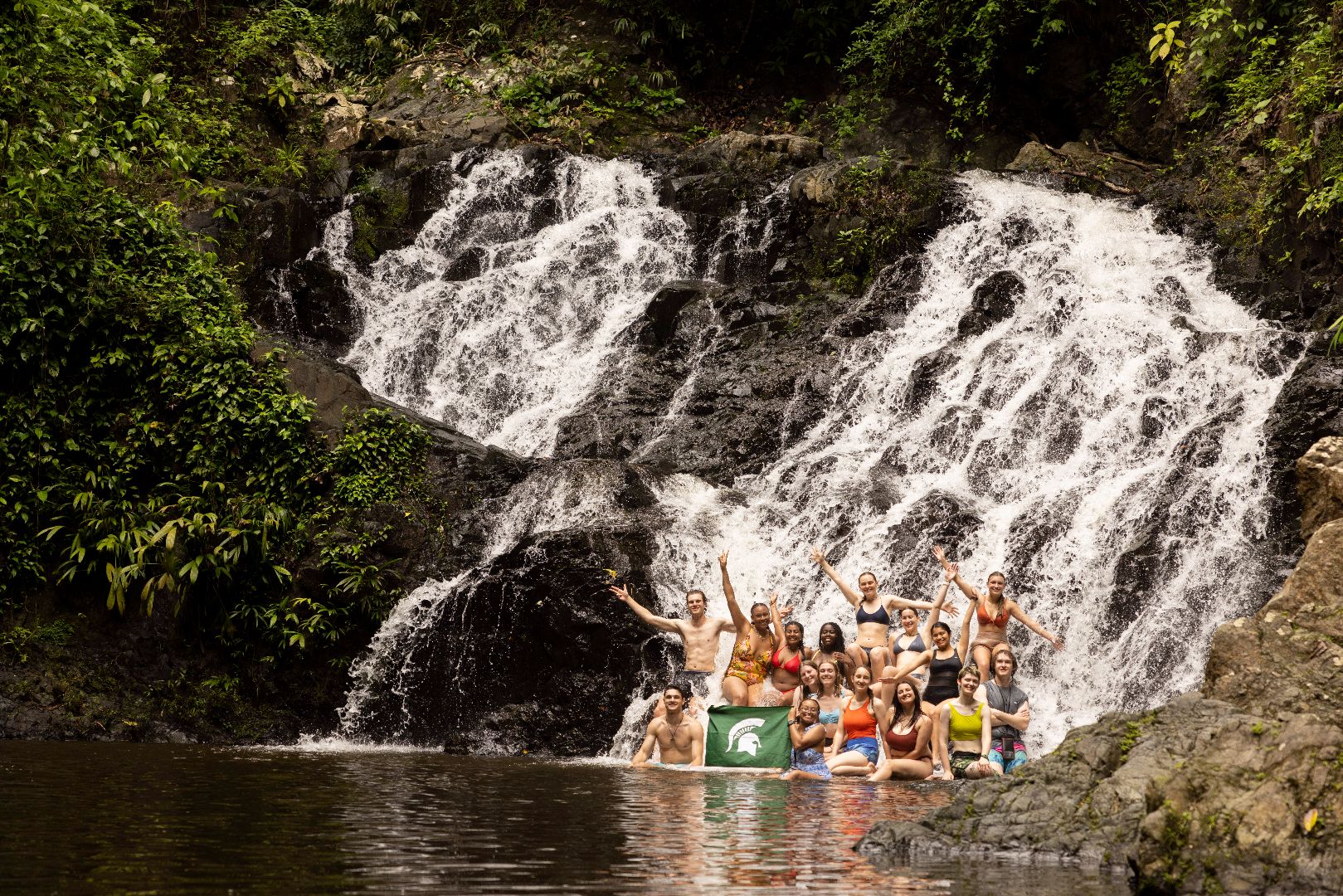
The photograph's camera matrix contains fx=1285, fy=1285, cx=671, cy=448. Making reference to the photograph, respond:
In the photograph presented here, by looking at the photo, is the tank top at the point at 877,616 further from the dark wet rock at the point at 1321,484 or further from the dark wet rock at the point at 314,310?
the dark wet rock at the point at 314,310

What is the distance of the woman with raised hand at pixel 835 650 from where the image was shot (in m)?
11.6

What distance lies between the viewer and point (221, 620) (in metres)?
15.1

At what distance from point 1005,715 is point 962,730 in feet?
1.23

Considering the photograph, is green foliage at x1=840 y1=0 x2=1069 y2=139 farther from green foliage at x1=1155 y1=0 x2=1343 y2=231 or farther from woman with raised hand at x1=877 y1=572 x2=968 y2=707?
woman with raised hand at x1=877 y1=572 x2=968 y2=707

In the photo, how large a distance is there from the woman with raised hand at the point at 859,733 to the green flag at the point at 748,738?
0.48 metres

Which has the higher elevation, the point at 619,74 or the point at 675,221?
the point at 619,74

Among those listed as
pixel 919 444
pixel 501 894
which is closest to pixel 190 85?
pixel 919 444

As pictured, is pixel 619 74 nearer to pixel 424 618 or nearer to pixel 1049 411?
pixel 1049 411

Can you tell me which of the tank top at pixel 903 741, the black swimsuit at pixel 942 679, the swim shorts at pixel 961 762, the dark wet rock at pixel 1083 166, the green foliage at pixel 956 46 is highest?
the green foliage at pixel 956 46

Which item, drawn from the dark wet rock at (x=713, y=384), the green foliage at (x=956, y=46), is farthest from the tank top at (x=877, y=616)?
the green foliage at (x=956, y=46)

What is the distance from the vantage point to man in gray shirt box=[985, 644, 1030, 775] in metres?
10.2

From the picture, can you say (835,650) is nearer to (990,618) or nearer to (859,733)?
(859,733)

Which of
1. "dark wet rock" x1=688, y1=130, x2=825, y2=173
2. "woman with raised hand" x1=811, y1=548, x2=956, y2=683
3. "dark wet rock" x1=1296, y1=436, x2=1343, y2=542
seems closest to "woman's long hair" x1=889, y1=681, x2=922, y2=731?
"woman with raised hand" x1=811, y1=548, x2=956, y2=683

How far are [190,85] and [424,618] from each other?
14.7 m
